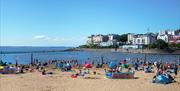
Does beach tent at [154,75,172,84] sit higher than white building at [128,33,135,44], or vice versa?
white building at [128,33,135,44]

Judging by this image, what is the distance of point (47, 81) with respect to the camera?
25734mm

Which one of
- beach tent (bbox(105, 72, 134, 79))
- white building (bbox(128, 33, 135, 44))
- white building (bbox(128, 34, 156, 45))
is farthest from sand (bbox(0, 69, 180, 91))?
white building (bbox(128, 33, 135, 44))

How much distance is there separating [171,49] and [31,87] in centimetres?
10753

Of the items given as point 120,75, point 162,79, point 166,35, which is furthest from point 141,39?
point 162,79

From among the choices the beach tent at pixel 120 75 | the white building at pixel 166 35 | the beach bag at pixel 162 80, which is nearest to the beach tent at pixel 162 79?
the beach bag at pixel 162 80

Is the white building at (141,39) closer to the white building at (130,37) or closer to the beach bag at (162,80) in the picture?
the white building at (130,37)

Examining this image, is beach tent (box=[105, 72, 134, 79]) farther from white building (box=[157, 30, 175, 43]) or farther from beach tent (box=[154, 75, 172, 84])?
white building (box=[157, 30, 175, 43])

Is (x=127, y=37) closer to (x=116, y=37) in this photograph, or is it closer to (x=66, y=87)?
(x=116, y=37)

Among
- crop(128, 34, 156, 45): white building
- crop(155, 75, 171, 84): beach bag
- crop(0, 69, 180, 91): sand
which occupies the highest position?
crop(128, 34, 156, 45): white building

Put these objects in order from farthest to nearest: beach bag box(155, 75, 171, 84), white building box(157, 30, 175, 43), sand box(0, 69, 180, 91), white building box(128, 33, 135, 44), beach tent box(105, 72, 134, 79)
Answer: white building box(128, 33, 135, 44), white building box(157, 30, 175, 43), beach tent box(105, 72, 134, 79), beach bag box(155, 75, 171, 84), sand box(0, 69, 180, 91)

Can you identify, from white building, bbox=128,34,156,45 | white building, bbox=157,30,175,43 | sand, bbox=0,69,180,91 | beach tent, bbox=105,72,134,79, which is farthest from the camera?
white building, bbox=157,30,175,43

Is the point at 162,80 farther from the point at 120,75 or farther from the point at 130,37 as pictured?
the point at 130,37

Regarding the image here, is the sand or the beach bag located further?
the beach bag

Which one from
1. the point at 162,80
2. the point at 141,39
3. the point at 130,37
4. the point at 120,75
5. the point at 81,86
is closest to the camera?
the point at 81,86
